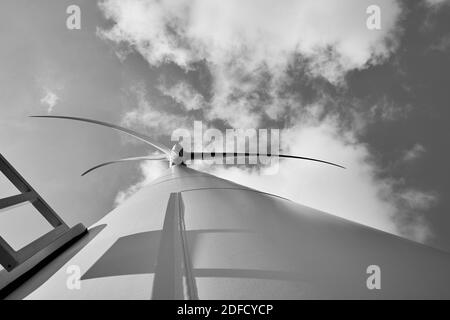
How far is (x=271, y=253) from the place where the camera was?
2607 millimetres

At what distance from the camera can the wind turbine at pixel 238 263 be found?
2047mm

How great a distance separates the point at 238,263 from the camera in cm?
240

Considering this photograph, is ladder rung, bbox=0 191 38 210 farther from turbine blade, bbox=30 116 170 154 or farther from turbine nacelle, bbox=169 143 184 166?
turbine nacelle, bbox=169 143 184 166

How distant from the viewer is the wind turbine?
2.05 metres

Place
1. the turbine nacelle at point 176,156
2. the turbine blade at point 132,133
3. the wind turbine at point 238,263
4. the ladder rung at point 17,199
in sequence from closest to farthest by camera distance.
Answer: the wind turbine at point 238,263
the ladder rung at point 17,199
the turbine blade at point 132,133
the turbine nacelle at point 176,156

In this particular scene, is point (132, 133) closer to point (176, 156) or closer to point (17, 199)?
point (176, 156)

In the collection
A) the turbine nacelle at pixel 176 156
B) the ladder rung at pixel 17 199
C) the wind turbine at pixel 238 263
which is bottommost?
the wind turbine at pixel 238 263

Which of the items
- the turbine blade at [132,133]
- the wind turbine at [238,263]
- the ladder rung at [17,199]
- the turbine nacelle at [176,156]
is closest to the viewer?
the wind turbine at [238,263]

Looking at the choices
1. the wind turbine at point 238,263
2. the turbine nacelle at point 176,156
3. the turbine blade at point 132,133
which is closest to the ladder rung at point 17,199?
the wind turbine at point 238,263

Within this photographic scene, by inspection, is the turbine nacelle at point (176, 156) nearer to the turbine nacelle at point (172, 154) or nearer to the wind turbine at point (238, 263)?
the turbine nacelle at point (172, 154)

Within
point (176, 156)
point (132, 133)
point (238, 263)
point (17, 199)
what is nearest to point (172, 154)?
point (176, 156)

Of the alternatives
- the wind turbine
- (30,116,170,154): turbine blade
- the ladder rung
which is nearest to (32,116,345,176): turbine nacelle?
(30,116,170,154): turbine blade

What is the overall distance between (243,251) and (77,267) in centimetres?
182
